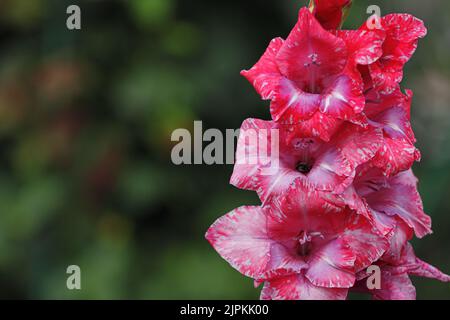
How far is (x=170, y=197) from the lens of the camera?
3271 mm

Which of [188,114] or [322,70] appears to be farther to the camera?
[188,114]

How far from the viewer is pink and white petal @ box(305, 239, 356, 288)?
51.6 inches

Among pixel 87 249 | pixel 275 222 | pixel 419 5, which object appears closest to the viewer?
pixel 275 222

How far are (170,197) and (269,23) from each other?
0.85 m

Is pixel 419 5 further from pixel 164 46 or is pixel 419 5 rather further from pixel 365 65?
pixel 365 65

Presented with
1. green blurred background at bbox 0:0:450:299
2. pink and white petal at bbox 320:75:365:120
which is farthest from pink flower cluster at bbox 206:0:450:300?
green blurred background at bbox 0:0:450:299

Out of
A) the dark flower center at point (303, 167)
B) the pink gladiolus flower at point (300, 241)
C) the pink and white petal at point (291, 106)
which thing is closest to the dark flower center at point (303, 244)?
the pink gladiolus flower at point (300, 241)

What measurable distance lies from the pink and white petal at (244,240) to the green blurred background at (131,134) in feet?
5.89

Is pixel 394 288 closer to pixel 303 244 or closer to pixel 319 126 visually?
pixel 303 244

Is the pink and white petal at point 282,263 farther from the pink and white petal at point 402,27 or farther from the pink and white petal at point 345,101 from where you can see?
the pink and white petal at point 402,27

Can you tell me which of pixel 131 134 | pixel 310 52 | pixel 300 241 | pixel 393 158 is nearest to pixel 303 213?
pixel 300 241

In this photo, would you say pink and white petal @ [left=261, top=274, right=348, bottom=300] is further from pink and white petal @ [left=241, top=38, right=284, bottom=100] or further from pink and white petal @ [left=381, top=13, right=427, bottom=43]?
pink and white petal @ [left=381, top=13, right=427, bottom=43]

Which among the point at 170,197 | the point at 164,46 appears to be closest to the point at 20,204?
the point at 170,197

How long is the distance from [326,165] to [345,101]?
0.38 ft
